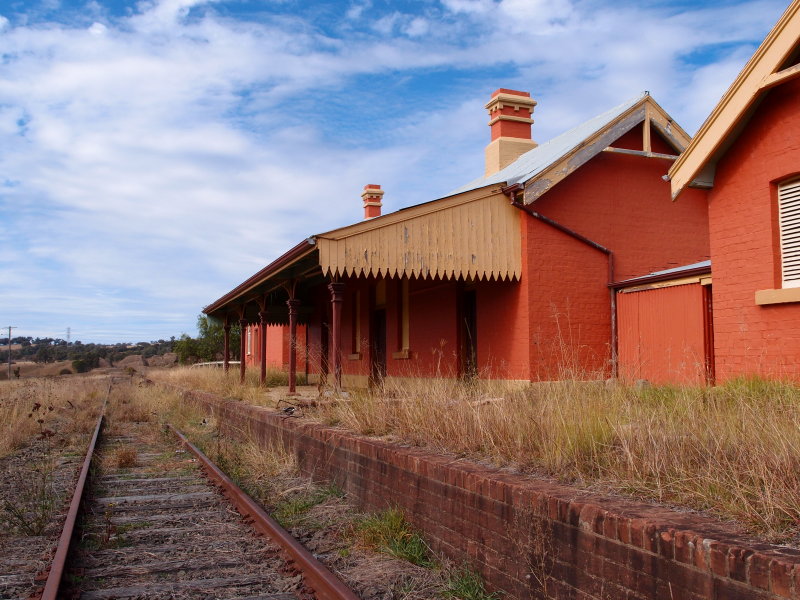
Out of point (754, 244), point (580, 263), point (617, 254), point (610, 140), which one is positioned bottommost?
point (754, 244)

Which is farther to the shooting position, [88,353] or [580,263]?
[88,353]

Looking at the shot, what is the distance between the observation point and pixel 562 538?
12.4ft

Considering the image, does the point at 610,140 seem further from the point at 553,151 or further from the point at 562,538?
the point at 562,538

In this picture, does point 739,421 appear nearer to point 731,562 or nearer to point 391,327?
point 731,562

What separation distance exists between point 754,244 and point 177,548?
23.6 ft

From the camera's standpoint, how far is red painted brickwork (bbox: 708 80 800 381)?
8250 mm

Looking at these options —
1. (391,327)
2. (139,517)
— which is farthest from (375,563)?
(391,327)

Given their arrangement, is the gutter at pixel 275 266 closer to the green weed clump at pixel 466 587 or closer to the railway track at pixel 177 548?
the railway track at pixel 177 548

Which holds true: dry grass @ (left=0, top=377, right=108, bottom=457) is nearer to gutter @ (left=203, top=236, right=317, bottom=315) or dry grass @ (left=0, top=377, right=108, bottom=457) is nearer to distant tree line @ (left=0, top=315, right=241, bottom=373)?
gutter @ (left=203, top=236, right=317, bottom=315)

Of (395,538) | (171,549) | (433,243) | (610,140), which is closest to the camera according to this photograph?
(395,538)

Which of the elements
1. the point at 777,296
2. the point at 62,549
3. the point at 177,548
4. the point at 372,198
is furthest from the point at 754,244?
the point at 372,198

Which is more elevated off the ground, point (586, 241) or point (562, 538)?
point (586, 241)

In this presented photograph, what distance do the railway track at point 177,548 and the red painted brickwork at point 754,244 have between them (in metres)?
5.95

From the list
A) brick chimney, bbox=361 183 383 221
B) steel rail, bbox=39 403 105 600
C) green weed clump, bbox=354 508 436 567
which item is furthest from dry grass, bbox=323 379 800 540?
brick chimney, bbox=361 183 383 221
